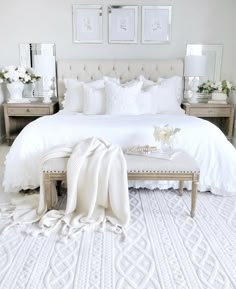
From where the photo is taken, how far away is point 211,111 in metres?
4.99

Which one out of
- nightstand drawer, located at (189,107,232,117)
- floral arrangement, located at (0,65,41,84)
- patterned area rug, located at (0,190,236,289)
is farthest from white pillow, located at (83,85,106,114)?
patterned area rug, located at (0,190,236,289)

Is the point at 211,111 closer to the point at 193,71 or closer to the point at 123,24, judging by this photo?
the point at 193,71

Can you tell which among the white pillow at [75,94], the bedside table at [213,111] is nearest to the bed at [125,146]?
the white pillow at [75,94]

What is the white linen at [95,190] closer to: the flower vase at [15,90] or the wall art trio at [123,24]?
the flower vase at [15,90]

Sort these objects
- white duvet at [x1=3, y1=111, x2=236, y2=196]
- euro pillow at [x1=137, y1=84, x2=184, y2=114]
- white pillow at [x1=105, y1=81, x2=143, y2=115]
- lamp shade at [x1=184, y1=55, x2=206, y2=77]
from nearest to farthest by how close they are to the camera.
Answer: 1. white duvet at [x1=3, y1=111, x2=236, y2=196]
2. white pillow at [x1=105, y1=81, x2=143, y2=115]
3. euro pillow at [x1=137, y1=84, x2=184, y2=114]
4. lamp shade at [x1=184, y1=55, x2=206, y2=77]

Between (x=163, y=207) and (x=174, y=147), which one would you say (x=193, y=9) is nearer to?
(x=174, y=147)

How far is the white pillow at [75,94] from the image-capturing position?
4.68 metres

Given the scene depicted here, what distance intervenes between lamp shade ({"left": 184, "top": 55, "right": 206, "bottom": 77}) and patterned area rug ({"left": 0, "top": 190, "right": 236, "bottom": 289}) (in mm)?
2972

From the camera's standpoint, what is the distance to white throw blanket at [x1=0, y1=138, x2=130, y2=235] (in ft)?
8.54

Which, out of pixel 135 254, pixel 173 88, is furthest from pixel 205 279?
pixel 173 88

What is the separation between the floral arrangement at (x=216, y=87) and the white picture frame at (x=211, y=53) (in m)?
0.20

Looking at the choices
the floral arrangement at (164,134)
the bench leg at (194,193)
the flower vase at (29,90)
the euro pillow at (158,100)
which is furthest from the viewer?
the flower vase at (29,90)

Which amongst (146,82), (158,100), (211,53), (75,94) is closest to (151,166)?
(158,100)

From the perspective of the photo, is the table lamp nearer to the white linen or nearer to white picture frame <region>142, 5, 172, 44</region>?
white picture frame <region>142, 5, 172, 44</region>
